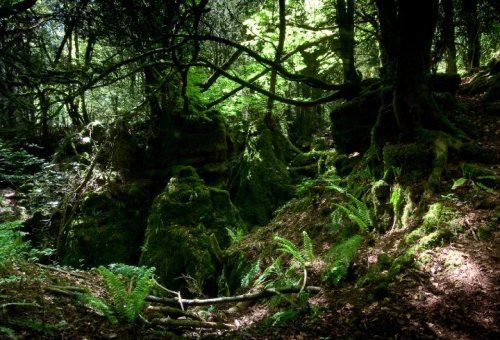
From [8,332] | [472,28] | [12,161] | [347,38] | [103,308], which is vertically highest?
[472,28]

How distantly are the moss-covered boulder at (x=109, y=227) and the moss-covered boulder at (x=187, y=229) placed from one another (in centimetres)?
120

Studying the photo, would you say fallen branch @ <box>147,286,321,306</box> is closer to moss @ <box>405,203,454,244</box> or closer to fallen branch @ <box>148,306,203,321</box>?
fallen branch @ <box>148,306,203,321</box>

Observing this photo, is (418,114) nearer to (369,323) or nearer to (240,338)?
(369,323)

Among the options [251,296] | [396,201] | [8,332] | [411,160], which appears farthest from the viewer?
[411,160]

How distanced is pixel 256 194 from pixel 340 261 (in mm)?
5575

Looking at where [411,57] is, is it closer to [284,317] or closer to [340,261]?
[340,261]

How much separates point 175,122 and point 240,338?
7.77 metres

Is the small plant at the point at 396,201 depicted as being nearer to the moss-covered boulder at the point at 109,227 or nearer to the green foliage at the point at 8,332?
the green foliage at the point at 8,332

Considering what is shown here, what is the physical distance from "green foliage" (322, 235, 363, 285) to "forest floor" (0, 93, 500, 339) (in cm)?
14

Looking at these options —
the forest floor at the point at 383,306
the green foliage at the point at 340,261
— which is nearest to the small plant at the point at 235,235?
the green foliage at the point at 340,261

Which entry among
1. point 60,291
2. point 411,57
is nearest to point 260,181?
point 411,57

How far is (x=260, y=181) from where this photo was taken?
10047 millimetres

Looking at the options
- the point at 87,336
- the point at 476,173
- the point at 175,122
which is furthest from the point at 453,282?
the point at 175,122

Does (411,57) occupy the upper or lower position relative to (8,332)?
upper
